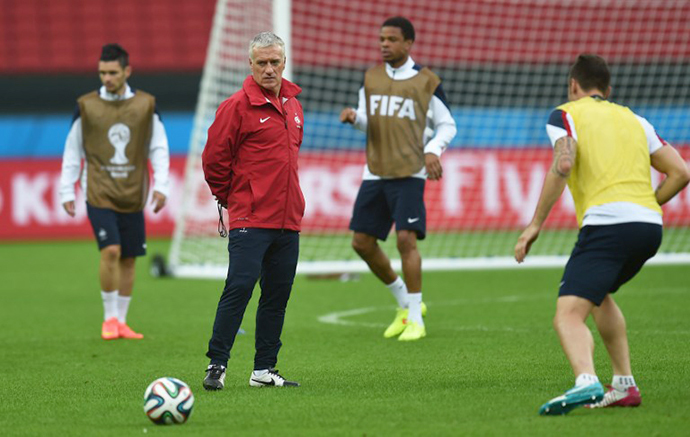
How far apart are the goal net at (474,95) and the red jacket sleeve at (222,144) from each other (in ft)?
23.6

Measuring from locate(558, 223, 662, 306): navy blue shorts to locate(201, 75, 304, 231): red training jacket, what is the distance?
5.89 feet

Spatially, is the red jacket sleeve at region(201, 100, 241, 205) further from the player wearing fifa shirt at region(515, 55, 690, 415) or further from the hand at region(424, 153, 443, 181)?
the hand at region(424, 153, 443, 181)

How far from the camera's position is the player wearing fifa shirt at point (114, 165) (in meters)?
9.66

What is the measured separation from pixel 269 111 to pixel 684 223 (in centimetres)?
1308

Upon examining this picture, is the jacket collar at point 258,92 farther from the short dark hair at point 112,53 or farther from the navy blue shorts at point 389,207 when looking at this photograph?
the short dark hair at point 112,53

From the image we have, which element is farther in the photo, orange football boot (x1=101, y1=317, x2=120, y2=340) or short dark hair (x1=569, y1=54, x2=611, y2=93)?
orange football boot (x1=101, y1=317, x2=120, y2=340)

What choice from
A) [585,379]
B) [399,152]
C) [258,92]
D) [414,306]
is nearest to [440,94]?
[399,152]

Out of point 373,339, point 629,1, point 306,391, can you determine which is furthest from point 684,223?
point 306,391

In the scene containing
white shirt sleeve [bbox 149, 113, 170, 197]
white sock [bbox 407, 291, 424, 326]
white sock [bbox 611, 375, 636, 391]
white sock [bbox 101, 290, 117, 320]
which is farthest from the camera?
white shirt sleeve [bbox 149, 113, 170, 197]

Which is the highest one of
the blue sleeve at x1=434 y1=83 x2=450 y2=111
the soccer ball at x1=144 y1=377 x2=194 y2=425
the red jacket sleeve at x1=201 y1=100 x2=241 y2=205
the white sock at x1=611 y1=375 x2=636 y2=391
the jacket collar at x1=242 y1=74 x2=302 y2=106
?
the jacket collar at x1=242 y1=74 x2=302 y2=106

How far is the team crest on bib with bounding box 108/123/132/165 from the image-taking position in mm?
9750

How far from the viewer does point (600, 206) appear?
581 centimetres

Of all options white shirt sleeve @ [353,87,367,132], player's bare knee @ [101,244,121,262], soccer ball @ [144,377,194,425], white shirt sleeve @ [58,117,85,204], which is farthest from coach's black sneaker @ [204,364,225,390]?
white shirt sleeve @ [58,117,85,204]

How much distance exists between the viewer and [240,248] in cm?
675
